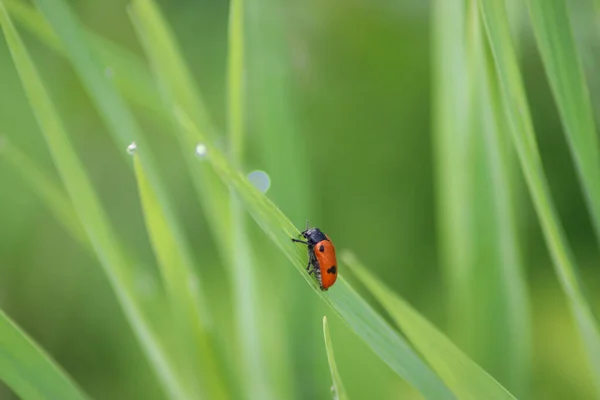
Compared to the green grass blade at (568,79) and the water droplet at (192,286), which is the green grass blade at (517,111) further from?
the water droplet at (192,286)

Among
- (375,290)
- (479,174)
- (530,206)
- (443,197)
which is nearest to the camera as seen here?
(375,290)

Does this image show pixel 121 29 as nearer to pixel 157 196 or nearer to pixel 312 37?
pixel 312 37

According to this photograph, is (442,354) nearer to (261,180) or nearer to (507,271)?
(507,271)

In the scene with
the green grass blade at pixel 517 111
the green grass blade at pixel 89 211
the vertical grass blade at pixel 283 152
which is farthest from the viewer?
the vertical grass blade at pixel 283 152

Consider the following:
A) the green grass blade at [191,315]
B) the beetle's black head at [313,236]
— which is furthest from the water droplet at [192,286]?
the beetle's black head at [313,236]

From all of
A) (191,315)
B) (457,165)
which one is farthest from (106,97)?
(457,165)

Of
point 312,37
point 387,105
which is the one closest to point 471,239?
point 387,105

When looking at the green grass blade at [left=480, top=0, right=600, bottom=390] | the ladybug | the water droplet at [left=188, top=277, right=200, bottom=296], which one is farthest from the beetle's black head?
the green grass blade at [left=480, top=0, right=600, bottom=390]
